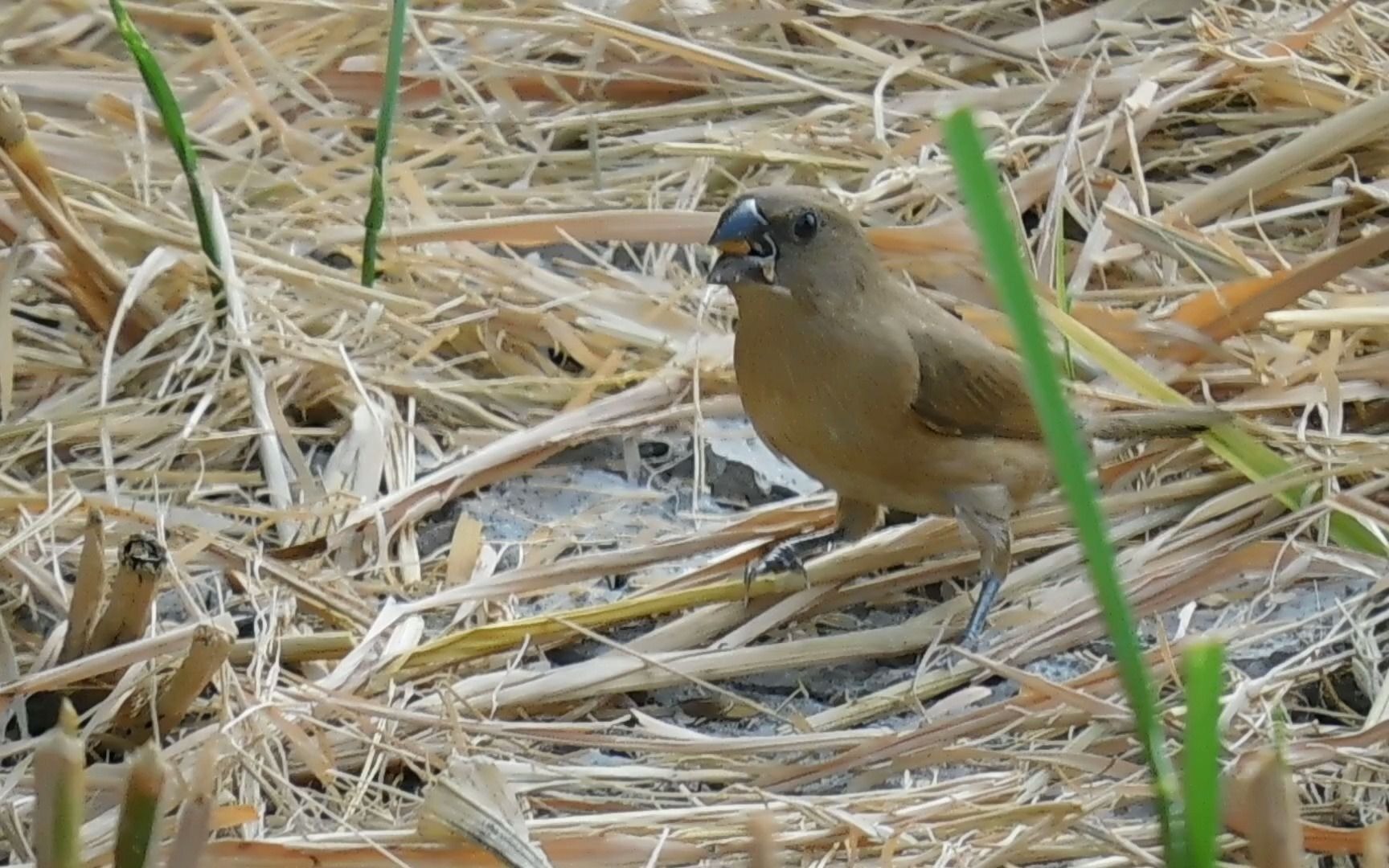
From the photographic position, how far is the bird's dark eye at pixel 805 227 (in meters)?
2.06

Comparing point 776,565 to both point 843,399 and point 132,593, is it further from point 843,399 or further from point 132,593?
point 132,593

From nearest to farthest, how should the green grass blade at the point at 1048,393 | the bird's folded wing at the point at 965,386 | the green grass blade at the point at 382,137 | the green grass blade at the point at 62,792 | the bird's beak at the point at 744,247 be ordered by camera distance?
the green grass blade at the point at 1048,393
the green grass blade at the point at 62,792
the bird's beak at the point at 744,247
the bird's folded wing at the point at 965,386
the green grass blade at the point at 382,137

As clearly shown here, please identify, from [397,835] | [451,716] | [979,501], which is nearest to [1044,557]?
[979,501]

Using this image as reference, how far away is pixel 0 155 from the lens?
2.14 m

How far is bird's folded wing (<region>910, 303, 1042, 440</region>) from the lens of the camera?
213cm

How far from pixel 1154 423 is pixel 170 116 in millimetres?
1404

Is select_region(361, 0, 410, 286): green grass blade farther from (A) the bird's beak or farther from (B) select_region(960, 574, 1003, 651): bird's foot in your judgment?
(B) select_region(960, 574, 1003, 651): bird's foot

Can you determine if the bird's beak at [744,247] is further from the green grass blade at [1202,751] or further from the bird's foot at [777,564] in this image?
the green grass blade at [1202,751]

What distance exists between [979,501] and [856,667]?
28cm

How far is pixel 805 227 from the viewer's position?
6.79 feet

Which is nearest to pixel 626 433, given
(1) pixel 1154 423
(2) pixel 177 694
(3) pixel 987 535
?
(3) pixel 987 535

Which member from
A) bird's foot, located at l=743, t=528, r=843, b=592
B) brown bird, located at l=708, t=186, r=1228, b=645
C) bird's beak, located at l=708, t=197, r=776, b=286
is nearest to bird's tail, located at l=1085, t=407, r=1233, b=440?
brown bird, located at l=708, t=186, r=1228, b=645

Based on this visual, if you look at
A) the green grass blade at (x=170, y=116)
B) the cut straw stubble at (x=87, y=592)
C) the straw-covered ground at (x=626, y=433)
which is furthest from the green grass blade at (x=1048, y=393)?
the green grass blade at (x=170, y=116)

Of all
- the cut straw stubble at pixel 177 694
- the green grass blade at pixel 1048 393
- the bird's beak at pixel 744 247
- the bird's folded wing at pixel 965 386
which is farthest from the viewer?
the bird's folded wing at pixel 965 386
